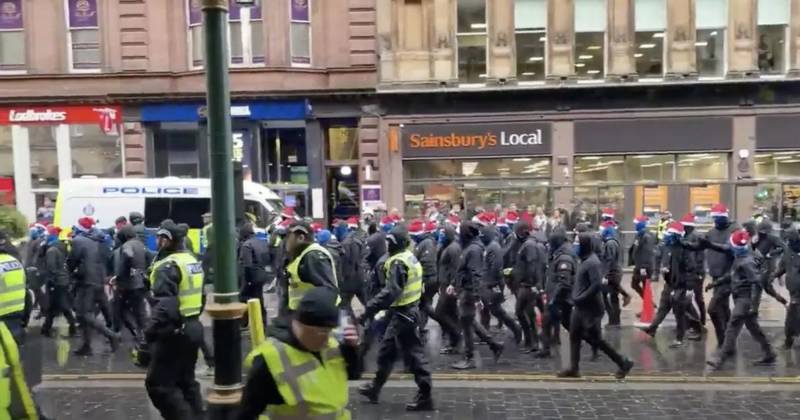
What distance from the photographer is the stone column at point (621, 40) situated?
21.4 metres

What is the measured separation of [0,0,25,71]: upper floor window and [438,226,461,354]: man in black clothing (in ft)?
60.8

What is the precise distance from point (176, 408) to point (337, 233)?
25.4 feet

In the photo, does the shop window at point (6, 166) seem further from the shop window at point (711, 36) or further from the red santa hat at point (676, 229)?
the shop window at point (711, 36)

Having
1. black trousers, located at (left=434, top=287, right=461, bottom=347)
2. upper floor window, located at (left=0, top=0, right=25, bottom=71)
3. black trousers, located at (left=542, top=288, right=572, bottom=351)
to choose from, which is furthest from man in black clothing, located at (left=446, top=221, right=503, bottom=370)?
upper floor window, located at (left=0, top=0, right=25, bottom=71)

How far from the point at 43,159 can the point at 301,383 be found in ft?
74.7

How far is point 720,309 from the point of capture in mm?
9820

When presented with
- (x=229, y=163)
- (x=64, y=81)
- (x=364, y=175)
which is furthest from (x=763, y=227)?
(x=64, y=81)

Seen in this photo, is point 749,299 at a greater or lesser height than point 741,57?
lesser

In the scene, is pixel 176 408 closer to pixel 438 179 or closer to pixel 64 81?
pixel 438 179

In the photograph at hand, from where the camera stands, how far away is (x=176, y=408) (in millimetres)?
6055

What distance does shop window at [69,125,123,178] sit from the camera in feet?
75.2

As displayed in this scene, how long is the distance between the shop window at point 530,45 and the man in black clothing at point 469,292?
13.4 m

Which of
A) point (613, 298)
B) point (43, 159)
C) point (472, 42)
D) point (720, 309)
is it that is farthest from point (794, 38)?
point (43, 159)

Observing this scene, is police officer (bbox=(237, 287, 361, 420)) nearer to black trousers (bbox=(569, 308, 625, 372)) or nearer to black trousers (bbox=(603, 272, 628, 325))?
black trousers (bbox=(569, 308, 625, 372))
